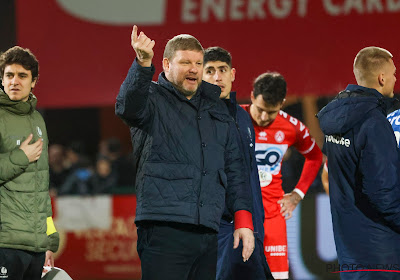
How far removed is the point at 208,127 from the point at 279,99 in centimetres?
239

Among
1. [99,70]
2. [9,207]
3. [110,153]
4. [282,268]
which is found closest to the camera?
[9,207]

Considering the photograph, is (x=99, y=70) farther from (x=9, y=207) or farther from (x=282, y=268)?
(x=9, y=207)

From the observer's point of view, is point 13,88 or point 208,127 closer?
point 208,127

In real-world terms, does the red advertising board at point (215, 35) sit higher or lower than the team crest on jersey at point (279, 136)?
higher

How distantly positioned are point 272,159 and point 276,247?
2.57 ft

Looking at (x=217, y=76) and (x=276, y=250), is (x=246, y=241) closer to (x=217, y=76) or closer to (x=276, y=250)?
(x=217, y=76)

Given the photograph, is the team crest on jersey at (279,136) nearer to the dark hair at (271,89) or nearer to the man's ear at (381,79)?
the dark hair at (271,89)

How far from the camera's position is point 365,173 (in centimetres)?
423

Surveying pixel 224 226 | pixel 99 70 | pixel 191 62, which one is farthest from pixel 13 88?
pixel 99 70

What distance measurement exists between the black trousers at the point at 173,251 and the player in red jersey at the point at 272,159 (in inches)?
97.4

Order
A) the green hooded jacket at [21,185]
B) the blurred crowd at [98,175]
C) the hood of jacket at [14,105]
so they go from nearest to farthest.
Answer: the green hooded jacket at [21,185]
the hood of jacket at [14,105]
the blurred crowd at [98,175]

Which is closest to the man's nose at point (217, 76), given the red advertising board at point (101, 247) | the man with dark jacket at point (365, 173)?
the man with dark jacket at point (365, 173)

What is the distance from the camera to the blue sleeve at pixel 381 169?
413cm

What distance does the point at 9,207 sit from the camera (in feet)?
13.6
